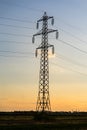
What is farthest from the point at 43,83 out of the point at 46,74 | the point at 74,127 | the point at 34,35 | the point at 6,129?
the point at 6,129

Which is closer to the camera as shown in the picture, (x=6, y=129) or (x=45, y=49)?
(x=6, y=129)

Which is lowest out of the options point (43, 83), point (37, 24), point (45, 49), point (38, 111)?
point (38, 111)

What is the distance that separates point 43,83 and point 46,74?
188 centimetres

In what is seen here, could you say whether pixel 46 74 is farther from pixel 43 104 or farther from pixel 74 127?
pixel 74 127

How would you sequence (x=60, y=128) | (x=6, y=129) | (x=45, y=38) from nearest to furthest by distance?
(x=6, y=129), (x=60, y=128), (x=45, y=38)

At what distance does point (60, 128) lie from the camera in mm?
42250

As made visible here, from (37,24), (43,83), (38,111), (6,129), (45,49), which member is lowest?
(6,129)

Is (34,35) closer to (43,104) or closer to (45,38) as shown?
(45,38)

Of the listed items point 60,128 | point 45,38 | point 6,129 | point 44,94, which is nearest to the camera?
point 6,129

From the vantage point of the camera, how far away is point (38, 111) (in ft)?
209

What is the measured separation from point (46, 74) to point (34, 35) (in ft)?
29.0

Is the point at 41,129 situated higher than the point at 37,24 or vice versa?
the point at 37,24

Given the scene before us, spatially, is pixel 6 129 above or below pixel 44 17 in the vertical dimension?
below

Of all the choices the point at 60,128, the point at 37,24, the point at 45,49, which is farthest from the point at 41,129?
the point at 37,24
